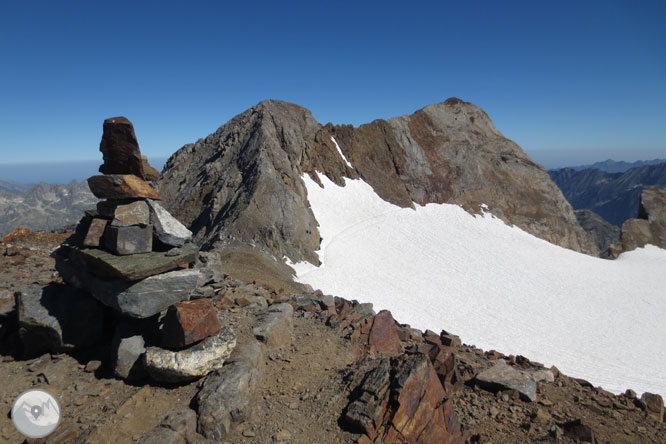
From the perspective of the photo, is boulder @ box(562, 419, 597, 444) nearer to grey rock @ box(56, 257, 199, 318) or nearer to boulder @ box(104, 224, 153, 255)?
grey rock @ box(56, 257, 199, 318)

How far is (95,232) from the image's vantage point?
7125 mm

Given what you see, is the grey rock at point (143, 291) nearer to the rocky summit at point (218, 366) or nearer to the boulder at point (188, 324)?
the rocky summit at point (218, 366)

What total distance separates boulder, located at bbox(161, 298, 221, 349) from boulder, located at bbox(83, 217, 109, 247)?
2.24 metres

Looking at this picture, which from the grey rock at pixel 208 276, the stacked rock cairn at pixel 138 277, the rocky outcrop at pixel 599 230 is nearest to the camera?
the stacked rock cairn at pixel 138 277

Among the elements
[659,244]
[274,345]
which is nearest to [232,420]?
[274,345]

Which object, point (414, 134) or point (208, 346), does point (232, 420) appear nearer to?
point (208, 346)

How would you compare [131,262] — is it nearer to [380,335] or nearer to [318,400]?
[318,400]

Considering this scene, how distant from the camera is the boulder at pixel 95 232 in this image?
23.2 feet

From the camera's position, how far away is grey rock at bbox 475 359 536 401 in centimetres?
731

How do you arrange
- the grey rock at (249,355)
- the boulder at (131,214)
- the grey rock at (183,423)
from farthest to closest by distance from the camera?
1. the boulder at (131,214)
2. the grey rock at (249,355)
3. the grey rock at (183,423)

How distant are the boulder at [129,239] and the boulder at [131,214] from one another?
0.11 metres

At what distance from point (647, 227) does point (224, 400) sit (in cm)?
5855

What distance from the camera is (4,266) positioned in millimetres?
10500

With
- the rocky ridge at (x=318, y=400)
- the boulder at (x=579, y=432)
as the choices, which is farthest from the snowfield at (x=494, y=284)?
the boulder at (x=579, y=432)
